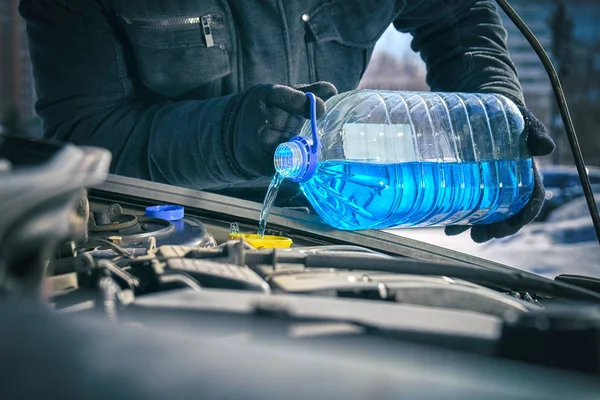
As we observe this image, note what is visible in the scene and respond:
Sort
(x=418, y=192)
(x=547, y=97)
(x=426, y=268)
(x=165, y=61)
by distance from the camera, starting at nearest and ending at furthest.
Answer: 1. (x=426, y=268)
2. (x=418, y=192)
3. (x=165, y=61)
4. (x=547, y=97)

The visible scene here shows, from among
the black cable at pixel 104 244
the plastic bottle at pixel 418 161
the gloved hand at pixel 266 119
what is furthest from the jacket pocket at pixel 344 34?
the black cable at pixel 104 244

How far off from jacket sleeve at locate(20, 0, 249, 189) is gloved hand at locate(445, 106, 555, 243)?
0.63 metres

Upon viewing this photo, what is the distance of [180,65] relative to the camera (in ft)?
5.61

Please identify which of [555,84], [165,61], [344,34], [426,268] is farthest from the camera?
[344,34]

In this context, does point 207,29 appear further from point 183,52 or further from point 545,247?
point 545,247

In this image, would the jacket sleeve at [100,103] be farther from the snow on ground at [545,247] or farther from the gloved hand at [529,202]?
the snow on ground at [545,247]

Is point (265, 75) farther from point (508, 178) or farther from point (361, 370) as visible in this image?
point (361, 370)

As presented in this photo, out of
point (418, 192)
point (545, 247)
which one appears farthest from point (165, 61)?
point (545, 247)

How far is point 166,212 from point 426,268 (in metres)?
0.56

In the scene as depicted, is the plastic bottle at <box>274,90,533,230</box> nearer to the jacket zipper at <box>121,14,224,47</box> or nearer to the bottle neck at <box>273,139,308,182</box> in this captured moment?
the bottle neck at <box>273,139,308,182</box>

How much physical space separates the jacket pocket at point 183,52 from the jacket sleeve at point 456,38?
647 mm

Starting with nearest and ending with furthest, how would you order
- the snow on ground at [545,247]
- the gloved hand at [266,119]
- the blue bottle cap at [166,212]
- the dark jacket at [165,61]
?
the blue bottle cap at [166,212] → the gloved hand at [266,119] → the dark jacket at [165,61] → the snow on ground at [545,247]

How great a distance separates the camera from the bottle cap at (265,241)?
941 millimetres

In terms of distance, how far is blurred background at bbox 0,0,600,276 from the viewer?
365 centimetres
